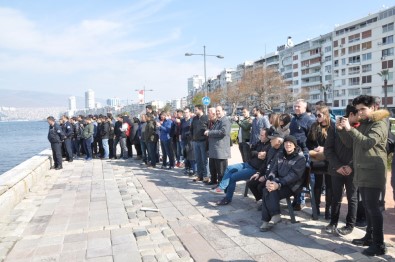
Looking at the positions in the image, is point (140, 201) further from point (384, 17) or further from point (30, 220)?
point (384, 17)

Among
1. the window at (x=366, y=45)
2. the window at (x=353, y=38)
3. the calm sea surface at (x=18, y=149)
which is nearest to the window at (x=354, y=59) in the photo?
the window at (x=366, y=45)

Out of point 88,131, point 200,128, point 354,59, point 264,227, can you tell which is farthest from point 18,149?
point 354,59

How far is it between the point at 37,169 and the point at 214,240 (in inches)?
257

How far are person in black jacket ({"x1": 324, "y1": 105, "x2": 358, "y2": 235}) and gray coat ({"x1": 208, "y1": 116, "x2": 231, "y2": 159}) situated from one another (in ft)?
9.93

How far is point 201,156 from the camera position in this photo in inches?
331

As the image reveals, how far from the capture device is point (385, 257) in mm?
3785

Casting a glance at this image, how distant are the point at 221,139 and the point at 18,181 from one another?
4441 mm

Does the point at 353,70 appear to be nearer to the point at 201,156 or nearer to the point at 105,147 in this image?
the point at 105,147

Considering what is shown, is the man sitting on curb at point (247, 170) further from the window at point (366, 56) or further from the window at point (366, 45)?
the window at point (366, 56)

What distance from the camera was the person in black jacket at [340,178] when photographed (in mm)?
4544

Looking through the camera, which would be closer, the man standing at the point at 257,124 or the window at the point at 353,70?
the man standing at the point at 257,124

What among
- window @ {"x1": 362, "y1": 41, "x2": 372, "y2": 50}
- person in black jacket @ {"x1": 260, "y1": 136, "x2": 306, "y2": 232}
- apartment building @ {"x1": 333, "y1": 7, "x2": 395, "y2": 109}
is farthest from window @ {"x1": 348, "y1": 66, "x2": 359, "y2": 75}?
person in black jacket @ {"x1": 260, "y1": 136, "x2": 306, "y2": 232}

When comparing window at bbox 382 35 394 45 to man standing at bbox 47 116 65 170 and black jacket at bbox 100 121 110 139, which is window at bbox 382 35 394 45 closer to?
black jacket at bbox 100 121 110 139

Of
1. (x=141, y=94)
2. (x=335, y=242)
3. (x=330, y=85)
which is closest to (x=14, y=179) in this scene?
(x=335, y=242)
